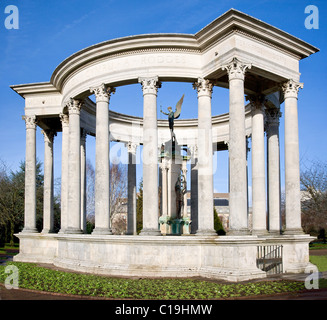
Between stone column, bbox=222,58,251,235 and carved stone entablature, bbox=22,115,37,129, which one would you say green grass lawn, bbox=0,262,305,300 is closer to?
stone column, bbox=222,58,251,235

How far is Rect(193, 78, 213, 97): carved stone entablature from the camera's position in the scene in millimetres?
34594

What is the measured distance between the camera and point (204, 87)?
3459 centimetres

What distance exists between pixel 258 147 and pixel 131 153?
2128cm

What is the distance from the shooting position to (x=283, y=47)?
117 feet

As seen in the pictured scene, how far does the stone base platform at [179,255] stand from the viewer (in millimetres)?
28688

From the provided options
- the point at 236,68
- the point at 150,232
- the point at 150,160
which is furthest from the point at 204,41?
the point at 150,232

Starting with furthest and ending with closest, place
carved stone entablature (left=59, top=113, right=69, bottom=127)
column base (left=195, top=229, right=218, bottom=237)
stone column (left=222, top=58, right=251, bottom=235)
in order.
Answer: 1. carved stone entablature (left=59, top=113, right=69, bottom=127)
2. column base (left=195, top=229, right=218, bottom=237)
3. stone column (left=222, top=58, right=251, bottom=235)

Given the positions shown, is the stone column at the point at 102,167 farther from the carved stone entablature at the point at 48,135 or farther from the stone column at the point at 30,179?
the carved stone entablature at the point at 48,135

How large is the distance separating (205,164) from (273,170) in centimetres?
1096

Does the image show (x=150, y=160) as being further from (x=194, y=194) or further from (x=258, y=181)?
(x=194, y=194)

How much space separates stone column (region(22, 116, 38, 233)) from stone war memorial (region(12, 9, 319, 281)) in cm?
147

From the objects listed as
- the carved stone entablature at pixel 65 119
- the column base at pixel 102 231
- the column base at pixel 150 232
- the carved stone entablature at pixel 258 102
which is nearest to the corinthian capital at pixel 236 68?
the carved stone entablature at pixel 258 102

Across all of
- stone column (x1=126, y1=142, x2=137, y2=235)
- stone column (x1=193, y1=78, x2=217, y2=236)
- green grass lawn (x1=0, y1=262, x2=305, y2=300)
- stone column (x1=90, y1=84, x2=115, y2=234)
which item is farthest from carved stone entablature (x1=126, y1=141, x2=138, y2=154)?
green grass lawn (x1=0, y1=262, x2=305, y2=300)

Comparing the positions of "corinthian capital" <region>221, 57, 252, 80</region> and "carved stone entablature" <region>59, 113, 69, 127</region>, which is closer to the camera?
"corinthian capital" <region>221, 57, 252, 80</region>
